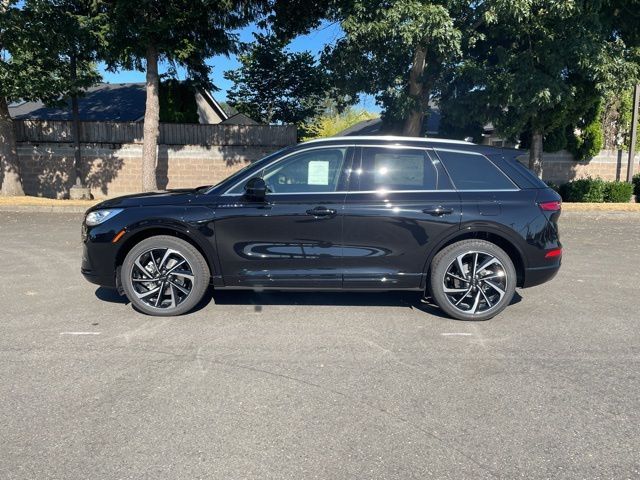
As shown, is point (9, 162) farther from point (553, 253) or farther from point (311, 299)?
point (553, 253)

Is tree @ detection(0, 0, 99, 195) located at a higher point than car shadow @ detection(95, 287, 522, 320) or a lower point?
higher

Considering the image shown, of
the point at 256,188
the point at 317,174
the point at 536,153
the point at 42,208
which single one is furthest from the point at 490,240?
the point at 42,208

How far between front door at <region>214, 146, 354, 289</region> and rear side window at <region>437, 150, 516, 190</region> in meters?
1.05

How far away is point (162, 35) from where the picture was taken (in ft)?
45.9

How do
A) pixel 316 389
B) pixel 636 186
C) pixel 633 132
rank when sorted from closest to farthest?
pixel 316 389 < pixel 633 132 < pixel 636 186

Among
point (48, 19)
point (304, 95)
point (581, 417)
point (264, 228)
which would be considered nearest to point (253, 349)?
point (264, 228)

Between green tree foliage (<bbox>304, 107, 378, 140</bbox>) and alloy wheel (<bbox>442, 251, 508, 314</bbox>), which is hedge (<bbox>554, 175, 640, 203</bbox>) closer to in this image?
alloy wheel (<bbox>442, 251, 508, 314</bbox>)

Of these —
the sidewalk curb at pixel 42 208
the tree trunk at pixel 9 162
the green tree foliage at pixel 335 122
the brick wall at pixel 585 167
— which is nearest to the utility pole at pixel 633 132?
the brick wall at pixel 585 167

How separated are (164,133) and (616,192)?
1575 centimetres

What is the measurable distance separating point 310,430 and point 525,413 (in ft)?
4.65

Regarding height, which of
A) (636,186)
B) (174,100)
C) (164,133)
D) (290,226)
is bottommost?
(290,226)

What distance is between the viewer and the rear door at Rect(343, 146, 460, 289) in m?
4.79

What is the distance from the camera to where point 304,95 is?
112 ft


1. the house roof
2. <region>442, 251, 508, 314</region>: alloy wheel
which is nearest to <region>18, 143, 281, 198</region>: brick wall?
the house roof
